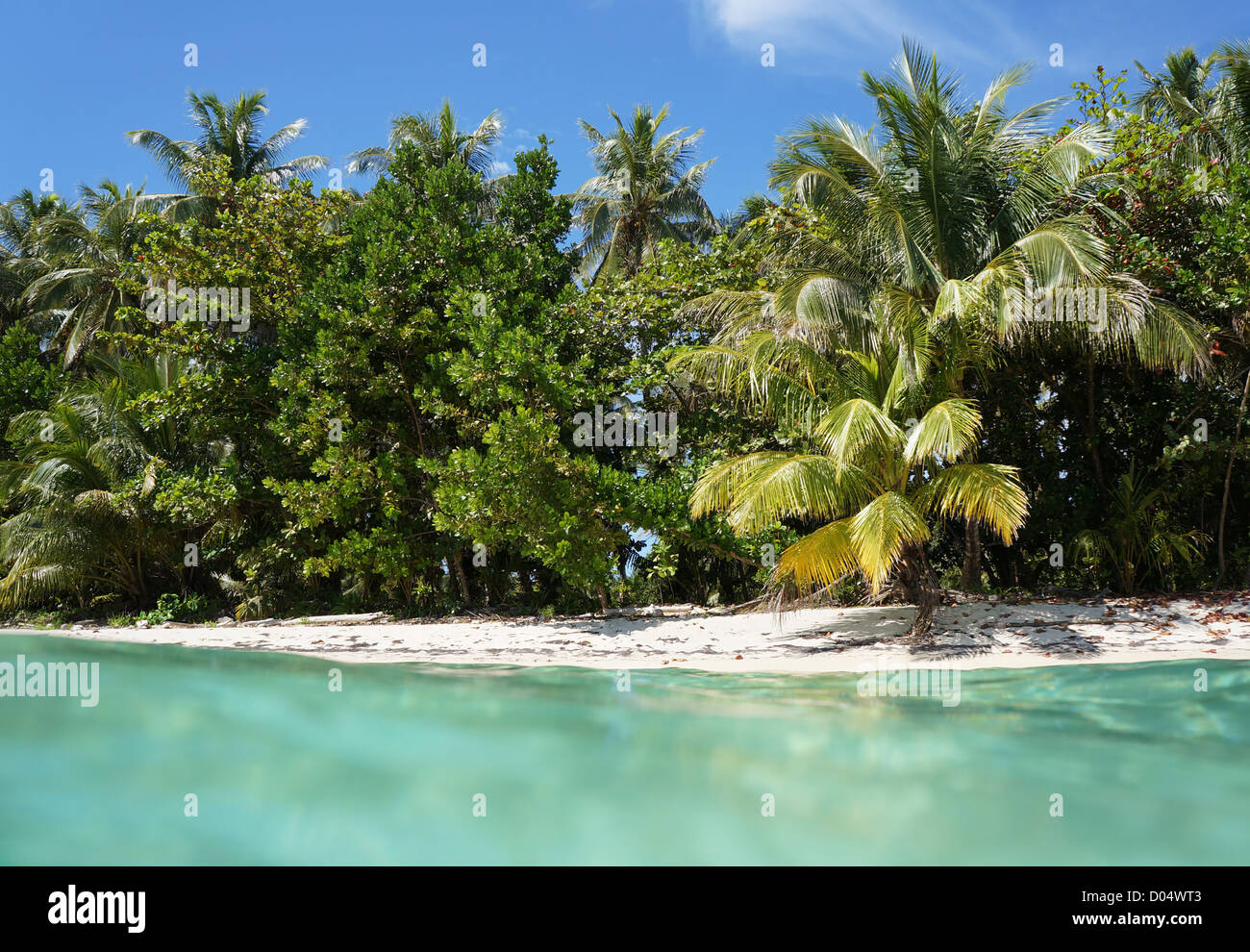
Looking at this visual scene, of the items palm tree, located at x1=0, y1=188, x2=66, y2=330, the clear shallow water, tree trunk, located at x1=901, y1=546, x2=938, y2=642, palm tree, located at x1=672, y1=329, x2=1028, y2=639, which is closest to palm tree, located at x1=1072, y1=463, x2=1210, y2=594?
palm tree, located at x1=672, y1=329, x2=1028, y2=639

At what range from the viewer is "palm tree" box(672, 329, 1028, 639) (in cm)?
845

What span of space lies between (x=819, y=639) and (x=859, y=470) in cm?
220

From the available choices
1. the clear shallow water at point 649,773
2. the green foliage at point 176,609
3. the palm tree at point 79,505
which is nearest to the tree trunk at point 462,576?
the green foliage at point 176,609

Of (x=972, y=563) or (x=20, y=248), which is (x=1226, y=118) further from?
(x=20, y=248)

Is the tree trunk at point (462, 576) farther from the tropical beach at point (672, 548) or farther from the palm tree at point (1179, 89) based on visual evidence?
the palm tree at point (1179, 89)

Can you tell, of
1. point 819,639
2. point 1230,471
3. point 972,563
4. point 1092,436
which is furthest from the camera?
point 972,563

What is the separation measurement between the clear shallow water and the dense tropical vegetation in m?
2.60

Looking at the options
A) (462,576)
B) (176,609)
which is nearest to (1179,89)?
(462,576)

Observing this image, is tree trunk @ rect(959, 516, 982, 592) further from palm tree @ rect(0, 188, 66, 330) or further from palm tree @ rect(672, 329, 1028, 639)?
palm tree @ rect(0, 188, 66, 330)

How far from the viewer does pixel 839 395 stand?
32.2ft

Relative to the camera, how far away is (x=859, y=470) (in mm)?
9219

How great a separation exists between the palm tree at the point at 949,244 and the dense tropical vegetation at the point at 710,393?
5 centimetres
